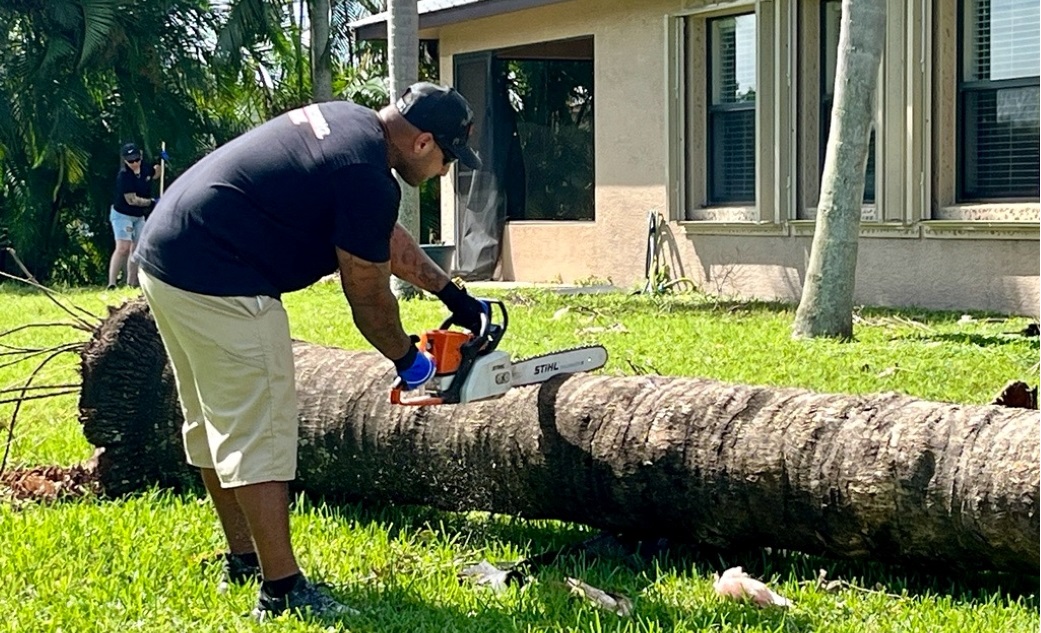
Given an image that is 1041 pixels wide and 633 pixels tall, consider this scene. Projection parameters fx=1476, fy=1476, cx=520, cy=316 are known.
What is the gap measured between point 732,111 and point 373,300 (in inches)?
407

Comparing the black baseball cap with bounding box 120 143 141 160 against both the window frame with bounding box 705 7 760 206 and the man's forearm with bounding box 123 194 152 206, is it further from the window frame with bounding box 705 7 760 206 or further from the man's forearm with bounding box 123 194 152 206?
the window frame with bounding box 705 7 760 206

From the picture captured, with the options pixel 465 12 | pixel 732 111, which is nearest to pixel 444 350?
pixel 732 111

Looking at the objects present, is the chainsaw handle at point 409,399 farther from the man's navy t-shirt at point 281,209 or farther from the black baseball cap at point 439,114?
the black baseball cap at point 439,114

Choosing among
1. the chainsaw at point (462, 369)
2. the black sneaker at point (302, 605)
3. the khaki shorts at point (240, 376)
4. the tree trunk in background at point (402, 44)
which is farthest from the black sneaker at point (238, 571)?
the tree trunk in background at point (402, 44)

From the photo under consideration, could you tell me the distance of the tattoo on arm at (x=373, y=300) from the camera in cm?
428

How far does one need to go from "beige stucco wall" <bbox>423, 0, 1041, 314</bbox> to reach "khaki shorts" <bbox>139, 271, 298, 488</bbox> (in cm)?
812

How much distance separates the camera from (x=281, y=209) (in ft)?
14.3

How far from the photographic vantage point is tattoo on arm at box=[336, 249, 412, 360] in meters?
4.28

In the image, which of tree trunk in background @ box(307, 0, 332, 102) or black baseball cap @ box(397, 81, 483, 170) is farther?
tree trunk in background @ box(307, 0, 332, 102)

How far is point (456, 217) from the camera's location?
58.5 ft

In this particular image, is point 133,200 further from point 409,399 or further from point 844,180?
point 409,399

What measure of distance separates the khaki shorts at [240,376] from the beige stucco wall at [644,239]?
812 centimetres

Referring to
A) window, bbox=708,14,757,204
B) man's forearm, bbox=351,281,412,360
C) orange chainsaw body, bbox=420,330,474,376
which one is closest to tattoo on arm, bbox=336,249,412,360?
man's forearm, bbox=351,281,412,360

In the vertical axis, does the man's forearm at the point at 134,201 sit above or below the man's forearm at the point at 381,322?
above
